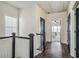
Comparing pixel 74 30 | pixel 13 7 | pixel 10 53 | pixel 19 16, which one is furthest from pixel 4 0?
pixel 74 30

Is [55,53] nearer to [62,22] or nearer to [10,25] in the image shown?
[10,25]

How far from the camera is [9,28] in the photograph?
611 centimetres

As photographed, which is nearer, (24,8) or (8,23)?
(8,23)

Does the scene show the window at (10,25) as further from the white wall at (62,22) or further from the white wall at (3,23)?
the white wall at (62,22)

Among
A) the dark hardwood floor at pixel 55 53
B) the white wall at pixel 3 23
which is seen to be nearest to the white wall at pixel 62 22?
the dark hardwood floor at pixel 55 53

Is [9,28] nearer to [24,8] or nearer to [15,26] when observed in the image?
[15,26]

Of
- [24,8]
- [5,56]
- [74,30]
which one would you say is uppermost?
[24,8]

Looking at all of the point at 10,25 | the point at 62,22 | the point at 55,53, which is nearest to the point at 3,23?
the point at 10,25

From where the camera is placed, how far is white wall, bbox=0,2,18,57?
4344mm

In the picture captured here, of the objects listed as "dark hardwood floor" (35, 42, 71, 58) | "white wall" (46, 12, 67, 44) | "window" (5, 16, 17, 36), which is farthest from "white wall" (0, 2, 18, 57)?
"white wall" (46, 12, 67, 44)

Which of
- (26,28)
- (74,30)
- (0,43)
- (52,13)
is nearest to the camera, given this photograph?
(0,43)

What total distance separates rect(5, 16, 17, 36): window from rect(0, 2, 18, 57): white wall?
0.70ft

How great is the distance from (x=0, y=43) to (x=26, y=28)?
2.55 m

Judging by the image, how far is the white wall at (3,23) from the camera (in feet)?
14.3
